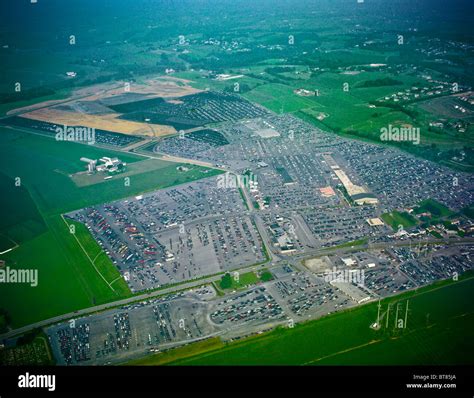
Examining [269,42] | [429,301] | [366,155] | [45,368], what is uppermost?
[269,42]

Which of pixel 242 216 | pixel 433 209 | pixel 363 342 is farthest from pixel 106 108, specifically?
pixel 363 342

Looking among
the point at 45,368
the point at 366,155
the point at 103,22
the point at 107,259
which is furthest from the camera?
the point at 103,22

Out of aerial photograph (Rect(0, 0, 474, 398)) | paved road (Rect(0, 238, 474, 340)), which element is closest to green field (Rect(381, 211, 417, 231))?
aerial photograph (Rect(0, 0, 474, 398))

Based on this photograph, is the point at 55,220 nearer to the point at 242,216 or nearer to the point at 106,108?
the point at 242,216

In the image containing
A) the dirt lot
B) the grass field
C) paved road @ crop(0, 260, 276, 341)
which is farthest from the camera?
the dirt lot

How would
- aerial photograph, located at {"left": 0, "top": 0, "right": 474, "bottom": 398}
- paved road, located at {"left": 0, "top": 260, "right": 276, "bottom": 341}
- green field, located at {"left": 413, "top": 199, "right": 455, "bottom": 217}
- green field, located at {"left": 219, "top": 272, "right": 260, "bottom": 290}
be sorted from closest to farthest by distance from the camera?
aerial photograph, located at {"left": 0, "top": 0, "right": 474, "bottom": 398} < paved road, located at {"left": 0, "top": 260, "right": 276, "bottom": 341} < green field, located at {"left": 219, "top": 272, "right": 260, "bottom": 290} < green field, located at {"left": 413, "top": 199, "right": 455, "bottom": 217}

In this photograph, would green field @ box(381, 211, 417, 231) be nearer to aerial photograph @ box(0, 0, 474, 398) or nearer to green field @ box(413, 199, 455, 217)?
aerial photograph @ box(0, 0, 474, 398)

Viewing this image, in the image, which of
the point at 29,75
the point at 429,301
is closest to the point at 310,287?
the point at 429,301

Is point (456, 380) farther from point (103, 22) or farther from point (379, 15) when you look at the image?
point (103, 22)
